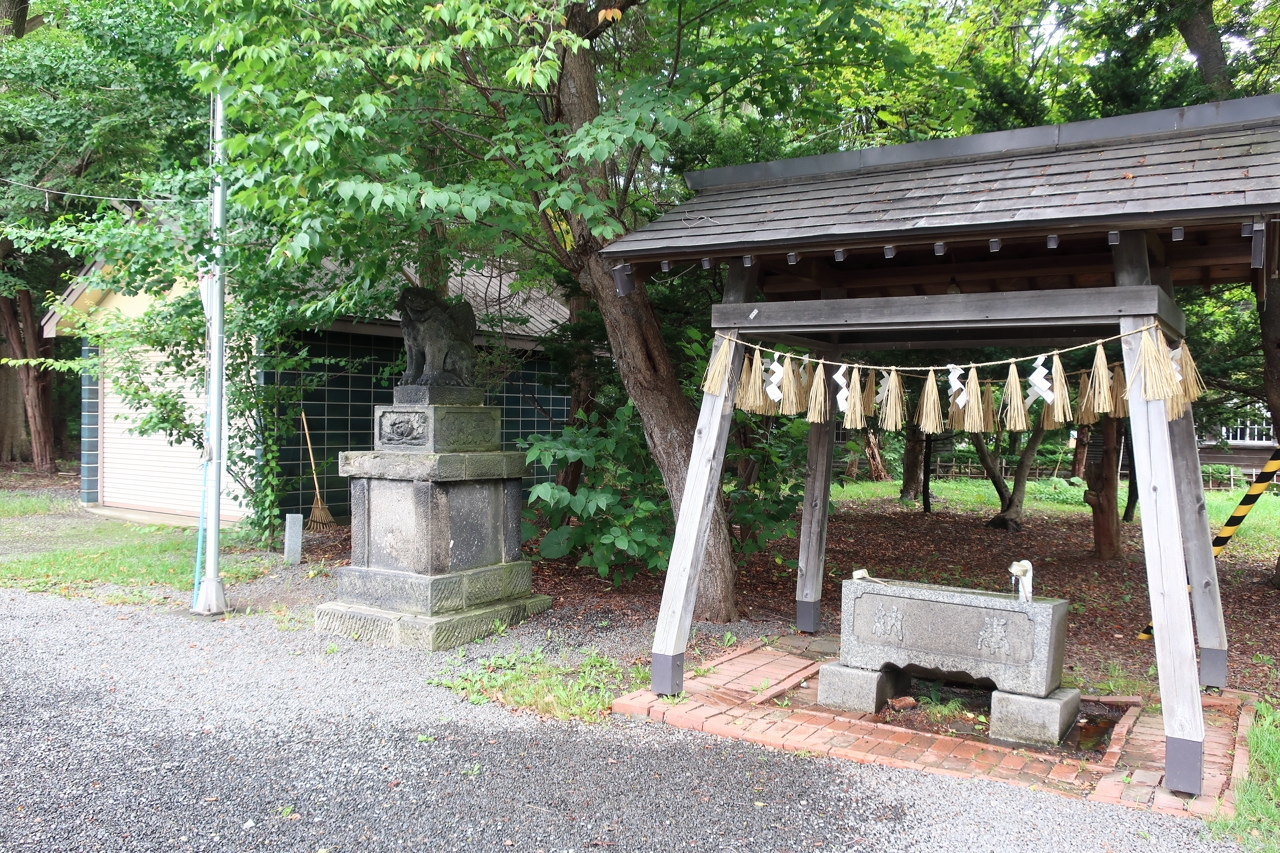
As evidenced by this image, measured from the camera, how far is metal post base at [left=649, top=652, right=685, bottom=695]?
5.47m

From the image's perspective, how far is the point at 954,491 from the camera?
20.3 m

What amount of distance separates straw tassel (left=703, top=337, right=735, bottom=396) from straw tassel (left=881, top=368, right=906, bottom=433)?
103 centimetres

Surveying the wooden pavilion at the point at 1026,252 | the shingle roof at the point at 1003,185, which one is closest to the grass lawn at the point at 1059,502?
the wooden pavilion at the point at 1026,252

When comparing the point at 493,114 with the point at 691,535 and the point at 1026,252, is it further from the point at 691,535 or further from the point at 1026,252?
the point at 1026,252

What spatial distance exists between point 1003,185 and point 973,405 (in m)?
1.29

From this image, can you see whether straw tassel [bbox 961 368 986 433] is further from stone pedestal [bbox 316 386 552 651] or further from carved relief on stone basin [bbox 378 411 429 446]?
carved relief on stone basin [bbox 378 411 429 446]

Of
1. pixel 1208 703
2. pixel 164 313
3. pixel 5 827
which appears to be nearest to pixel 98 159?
pixel 164 313

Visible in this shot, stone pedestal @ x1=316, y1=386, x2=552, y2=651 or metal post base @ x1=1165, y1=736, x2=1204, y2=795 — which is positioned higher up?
stone pedestal @ x1=316, y1=386, x2=552, y2=651

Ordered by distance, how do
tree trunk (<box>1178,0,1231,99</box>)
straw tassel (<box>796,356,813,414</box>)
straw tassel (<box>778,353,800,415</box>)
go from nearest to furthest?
straw tassel (<box>778,353,800,415</box>)
straw tassel (<box>796,356,813,414</box>)
tree trunk (<box>1178,0,1231,99</box>)

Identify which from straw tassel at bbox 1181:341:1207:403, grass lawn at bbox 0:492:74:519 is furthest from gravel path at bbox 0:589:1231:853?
grass lawn at bbox 0:492:74:519

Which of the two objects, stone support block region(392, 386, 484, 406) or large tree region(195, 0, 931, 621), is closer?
large tree region(195, 0, 931, 621)

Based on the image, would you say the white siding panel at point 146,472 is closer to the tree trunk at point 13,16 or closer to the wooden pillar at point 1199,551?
the tree trunk at point 13,16

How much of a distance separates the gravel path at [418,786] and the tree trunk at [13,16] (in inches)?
638

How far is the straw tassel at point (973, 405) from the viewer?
508 cm
